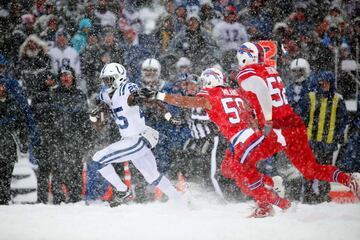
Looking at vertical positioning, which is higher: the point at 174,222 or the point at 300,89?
the point at 300,89

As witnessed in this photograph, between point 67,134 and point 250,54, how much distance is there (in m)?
2.41

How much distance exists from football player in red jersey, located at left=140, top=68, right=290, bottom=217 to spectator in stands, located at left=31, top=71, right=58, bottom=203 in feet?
5.76

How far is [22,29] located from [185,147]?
3.04 meters

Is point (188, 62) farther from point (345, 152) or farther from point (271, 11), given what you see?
point (345, 152)

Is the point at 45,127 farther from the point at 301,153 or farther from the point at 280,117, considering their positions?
the point at 301,153

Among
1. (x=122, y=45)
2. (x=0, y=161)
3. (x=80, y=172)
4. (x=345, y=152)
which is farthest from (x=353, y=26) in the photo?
(x=0, y=161)

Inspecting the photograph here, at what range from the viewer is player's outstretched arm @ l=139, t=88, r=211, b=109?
5.41 metres

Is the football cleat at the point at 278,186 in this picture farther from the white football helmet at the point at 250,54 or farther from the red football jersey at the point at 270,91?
the white football helmet at the point at 250,54

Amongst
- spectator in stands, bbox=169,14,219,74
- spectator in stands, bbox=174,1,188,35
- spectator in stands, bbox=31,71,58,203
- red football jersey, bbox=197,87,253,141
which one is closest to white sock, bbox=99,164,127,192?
spectator in stands, bbox=31,71,58,203

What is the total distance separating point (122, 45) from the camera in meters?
7.53

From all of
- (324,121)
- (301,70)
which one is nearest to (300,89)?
(301,70)

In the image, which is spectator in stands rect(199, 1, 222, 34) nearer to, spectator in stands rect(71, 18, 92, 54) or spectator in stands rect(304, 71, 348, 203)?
spectator in stands rect(71, 18, 92, 54)

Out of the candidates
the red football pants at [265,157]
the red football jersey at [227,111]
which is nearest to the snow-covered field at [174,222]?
the red football pants at [265,157]

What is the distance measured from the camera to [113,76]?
233 inches
